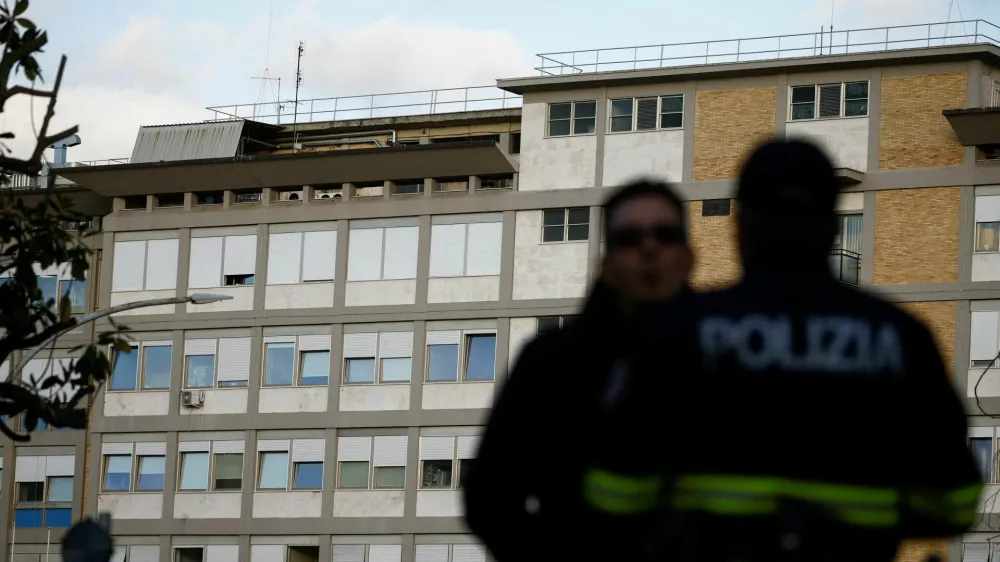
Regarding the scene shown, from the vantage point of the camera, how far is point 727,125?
52688mm

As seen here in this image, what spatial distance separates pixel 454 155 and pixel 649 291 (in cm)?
5033

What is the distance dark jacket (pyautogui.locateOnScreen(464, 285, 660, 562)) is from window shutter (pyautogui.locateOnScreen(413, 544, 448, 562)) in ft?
162

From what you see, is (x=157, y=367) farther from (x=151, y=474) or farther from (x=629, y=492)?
(x=629, y=492)

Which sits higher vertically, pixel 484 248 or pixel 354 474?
pixel 484 248

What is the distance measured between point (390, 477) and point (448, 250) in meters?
6.70

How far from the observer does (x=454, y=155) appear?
180ft

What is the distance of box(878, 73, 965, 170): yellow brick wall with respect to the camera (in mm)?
50844

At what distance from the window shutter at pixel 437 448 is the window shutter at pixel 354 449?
5.37ft

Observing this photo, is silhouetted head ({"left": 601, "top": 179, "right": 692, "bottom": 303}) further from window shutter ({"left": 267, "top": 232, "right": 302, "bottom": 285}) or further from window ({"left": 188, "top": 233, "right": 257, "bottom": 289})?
window ({"left": 188, "top": 233, "right": 257, "bottom": 289})

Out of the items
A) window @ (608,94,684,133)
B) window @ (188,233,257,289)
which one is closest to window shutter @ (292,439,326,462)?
window @ (188,233,257,289)

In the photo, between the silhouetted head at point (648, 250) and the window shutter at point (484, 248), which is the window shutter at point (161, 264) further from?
the silhouetted head at point (648, 250)

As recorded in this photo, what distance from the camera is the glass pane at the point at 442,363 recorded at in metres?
54.9

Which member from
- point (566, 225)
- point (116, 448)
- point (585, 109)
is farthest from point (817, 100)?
point (116, 448)

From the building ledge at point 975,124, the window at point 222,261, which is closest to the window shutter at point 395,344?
the window at point 222,261
